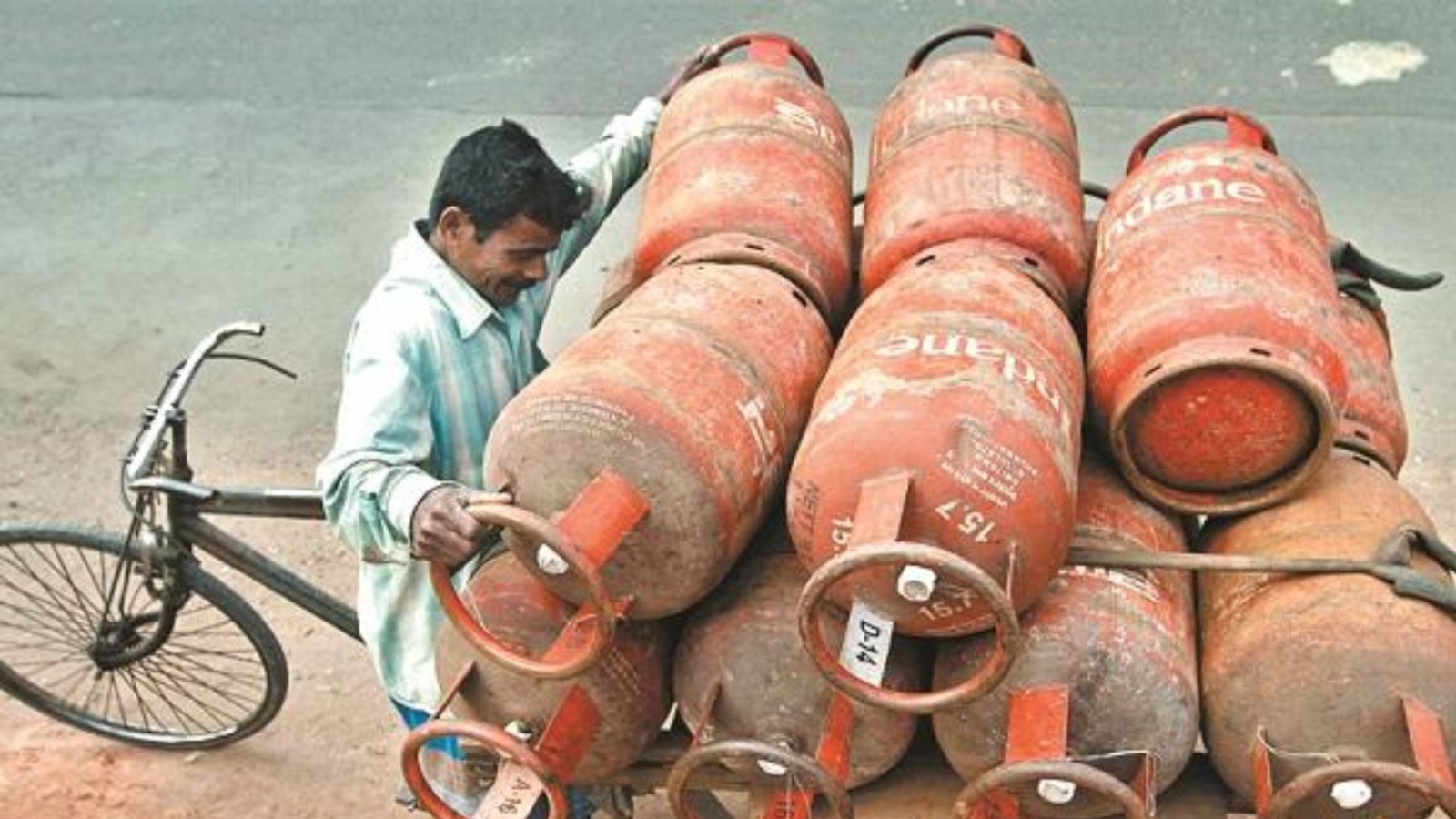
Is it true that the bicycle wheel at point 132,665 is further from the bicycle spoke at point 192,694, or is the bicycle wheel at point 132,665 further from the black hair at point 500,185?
the black hair at point 500,185

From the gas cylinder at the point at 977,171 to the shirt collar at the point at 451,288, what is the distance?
78cm

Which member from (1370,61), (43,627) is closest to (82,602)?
(43,627)

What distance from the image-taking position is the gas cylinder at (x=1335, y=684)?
237 cm

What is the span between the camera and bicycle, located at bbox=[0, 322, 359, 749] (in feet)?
12.4

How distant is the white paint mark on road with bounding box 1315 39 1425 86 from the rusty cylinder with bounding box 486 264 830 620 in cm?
531

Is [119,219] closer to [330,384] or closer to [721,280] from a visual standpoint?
[330,384]

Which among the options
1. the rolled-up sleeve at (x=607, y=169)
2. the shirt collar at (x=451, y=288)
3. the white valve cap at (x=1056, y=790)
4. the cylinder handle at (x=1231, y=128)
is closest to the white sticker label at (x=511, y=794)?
the white valve cap at (x=1056, y=790)

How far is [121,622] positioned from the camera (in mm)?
4277

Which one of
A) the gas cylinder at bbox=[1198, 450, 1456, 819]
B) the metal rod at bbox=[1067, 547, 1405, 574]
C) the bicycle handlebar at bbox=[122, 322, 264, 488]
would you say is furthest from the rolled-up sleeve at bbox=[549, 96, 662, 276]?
the gas cylinder at bbox=[1198, 450, 1456, 819]

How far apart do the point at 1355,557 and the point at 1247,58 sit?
17.0 ft

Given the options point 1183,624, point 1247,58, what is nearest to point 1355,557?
point 1183,624

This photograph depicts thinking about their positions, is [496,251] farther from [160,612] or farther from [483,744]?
[160,612]

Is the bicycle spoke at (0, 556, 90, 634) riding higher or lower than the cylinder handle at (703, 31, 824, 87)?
lower

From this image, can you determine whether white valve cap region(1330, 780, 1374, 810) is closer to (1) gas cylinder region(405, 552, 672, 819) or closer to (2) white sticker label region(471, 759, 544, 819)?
(1) gas cylinder region(405, 552, 672, 819)
